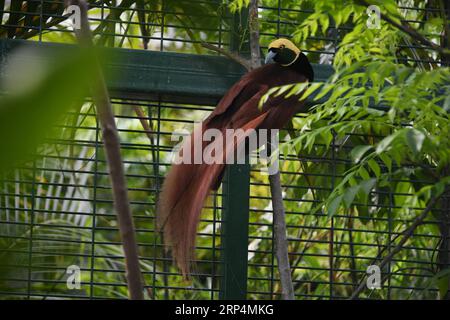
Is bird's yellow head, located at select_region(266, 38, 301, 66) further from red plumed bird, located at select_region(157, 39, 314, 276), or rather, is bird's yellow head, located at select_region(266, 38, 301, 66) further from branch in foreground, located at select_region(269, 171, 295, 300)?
branch in foreground, located at select_region(269, 171, 295, 300)

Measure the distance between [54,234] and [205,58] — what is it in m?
0.85

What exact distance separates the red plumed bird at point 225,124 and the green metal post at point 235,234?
215 millimetres

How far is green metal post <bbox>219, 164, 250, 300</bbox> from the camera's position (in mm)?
1877

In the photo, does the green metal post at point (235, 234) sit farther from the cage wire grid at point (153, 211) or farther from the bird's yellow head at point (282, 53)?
the bird's yellow head at point (282, 53)

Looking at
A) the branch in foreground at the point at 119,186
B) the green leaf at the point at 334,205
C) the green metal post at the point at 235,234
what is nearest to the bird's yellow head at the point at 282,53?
the green metal post at the point at 235,234

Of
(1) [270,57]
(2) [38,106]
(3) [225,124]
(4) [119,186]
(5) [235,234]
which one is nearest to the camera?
(2) [38,106]

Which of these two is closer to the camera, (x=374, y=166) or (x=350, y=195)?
(x=350, y=195)

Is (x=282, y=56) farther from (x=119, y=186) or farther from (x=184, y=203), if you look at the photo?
(x=119, y=186)

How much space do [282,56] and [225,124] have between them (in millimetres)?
386

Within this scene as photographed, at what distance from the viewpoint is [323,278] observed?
138 inches

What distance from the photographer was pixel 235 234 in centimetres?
191

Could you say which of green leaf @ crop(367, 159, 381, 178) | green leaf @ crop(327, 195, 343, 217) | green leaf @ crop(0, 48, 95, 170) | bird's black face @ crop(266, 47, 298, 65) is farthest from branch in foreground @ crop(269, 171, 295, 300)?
green leaf @ crop(0, 48, 95, 170)

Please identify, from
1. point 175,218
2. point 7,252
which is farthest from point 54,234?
point 7,252

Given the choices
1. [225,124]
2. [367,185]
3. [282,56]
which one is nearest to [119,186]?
[367,185]
